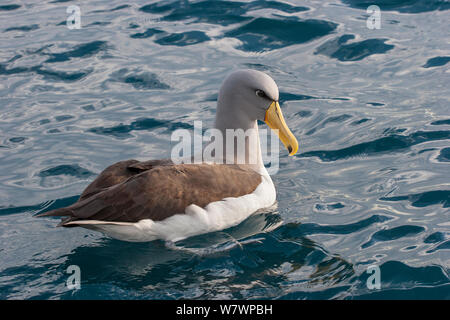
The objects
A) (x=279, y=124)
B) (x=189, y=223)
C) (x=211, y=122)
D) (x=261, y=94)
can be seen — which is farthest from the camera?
(x=211, y=122)

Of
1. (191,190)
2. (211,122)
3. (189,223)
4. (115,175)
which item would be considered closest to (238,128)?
(191,190)

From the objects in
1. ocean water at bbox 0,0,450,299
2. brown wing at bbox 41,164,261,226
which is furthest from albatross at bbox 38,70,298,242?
ocean water at bbox 0,0,450,299

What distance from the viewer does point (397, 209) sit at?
21.6 feet

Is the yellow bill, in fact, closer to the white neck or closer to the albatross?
the albatross

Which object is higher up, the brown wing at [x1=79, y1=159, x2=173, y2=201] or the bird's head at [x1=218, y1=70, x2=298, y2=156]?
the bird's head at [x1=218, y1=70, x2=298, y2=156]

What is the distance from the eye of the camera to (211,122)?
8.94m

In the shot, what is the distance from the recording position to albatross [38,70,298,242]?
224 inches

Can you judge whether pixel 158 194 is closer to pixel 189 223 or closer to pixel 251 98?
pixel 189 223

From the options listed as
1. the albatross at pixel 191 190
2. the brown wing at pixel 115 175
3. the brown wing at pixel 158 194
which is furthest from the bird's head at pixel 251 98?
the brown wing at pixel 115 175

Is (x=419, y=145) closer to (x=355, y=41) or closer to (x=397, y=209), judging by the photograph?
(x=397, y=209)

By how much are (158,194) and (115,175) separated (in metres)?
0.53

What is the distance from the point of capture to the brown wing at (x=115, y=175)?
6020 millimetres

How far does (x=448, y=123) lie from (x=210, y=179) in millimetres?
3782

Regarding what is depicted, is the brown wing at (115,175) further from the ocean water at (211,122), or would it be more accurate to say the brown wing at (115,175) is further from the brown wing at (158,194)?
the ocean water at (211,122)
